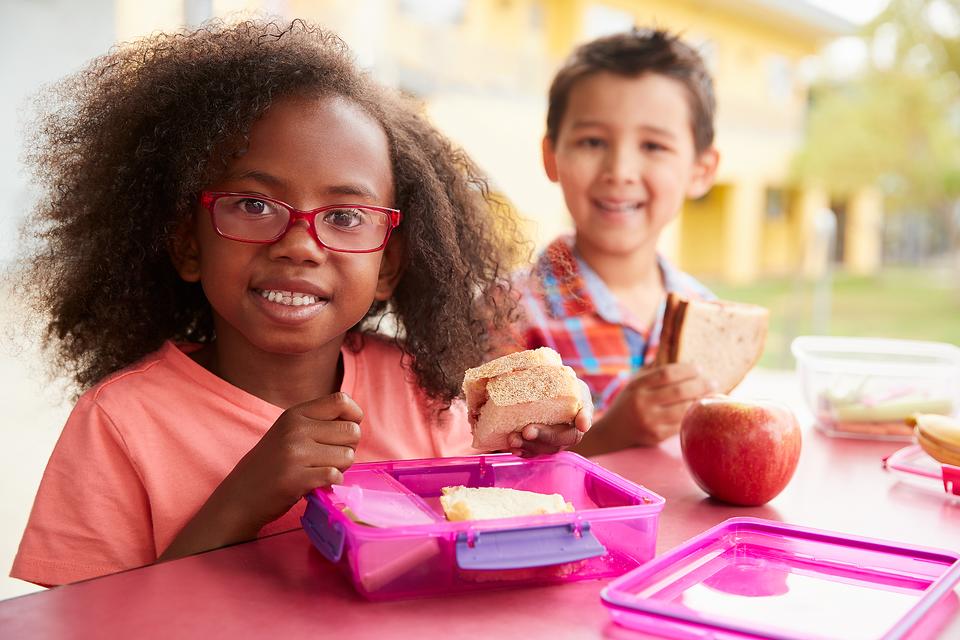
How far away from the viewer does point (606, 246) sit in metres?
2.06

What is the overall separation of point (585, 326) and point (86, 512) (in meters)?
1.16

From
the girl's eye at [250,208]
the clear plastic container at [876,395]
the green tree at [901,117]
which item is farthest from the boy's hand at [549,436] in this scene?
the green tree at [901,117]

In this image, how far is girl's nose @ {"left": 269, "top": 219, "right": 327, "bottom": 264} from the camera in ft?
3.82

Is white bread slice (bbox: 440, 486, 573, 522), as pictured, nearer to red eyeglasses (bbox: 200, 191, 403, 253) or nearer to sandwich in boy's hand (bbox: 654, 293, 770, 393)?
red eyeglasses (bbox: 200, 191, 403, 253)

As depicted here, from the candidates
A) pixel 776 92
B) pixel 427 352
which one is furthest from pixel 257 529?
pixel 776 92

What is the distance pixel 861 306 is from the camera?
12.0m

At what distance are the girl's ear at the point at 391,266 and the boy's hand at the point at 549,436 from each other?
0.46 m

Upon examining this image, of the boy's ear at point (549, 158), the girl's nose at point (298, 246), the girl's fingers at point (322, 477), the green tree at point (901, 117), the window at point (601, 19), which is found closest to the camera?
the girl's fingers at point (322, 477)

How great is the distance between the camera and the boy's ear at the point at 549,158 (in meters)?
2.20

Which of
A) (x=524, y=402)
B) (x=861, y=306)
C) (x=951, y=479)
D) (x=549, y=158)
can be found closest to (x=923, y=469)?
(x=951, y=479)

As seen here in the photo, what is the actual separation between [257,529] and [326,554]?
189mm

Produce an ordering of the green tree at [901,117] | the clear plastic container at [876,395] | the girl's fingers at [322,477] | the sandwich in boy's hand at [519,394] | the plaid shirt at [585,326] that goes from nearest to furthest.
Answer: the girl's fingers at [322,477], the sandwich in boy's hand at [519,394], the clear plastic container at [876,395], the plaid shirt at [585,326], the green tree at [901,117]

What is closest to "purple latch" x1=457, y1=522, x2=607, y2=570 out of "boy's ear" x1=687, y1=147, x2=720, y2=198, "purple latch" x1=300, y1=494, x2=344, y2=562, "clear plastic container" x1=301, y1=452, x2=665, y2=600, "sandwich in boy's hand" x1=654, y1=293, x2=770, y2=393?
"clear plastic container" x1=301, y1=452, x2=665, y2=600

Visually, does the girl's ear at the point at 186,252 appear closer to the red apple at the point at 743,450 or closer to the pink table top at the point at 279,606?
the pink table top at the point at 279,606
